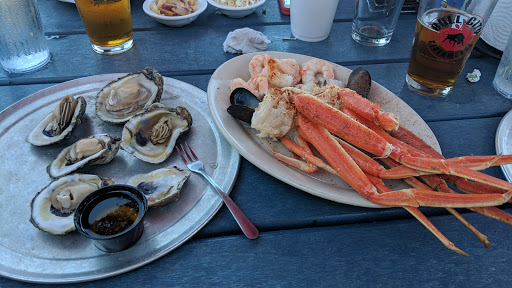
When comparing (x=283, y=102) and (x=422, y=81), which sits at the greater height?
(x=283, y=102)

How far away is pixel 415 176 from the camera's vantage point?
100 centimetres

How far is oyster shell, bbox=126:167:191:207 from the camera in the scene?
97 cm

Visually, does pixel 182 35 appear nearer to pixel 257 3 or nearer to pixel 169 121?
pixel 257 3

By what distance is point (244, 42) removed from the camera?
169 cm

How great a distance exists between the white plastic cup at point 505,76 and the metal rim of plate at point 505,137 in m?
0.19

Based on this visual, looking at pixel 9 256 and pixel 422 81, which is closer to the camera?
pixel 9 256

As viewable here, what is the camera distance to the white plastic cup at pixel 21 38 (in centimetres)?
139

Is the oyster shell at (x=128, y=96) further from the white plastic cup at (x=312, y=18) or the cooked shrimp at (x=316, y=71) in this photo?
the white plastic cup at (x=312, y=18)

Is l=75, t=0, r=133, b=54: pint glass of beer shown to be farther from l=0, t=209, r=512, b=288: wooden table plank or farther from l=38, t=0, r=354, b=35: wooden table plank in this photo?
l=0, t=209, r=512, b=288: wooden table plank

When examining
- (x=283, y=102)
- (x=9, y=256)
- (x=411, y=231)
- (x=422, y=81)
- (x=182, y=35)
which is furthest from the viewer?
(x=182, y=35)

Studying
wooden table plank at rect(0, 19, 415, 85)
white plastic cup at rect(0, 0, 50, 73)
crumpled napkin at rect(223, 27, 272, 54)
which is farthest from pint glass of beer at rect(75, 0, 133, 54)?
crumpled napkin at rect(223, 27, 272, 54)

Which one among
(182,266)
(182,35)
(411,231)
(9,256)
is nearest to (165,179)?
(182,266)

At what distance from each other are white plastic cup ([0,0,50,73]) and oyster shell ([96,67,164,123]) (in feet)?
1.54

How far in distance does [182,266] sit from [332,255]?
36cm
